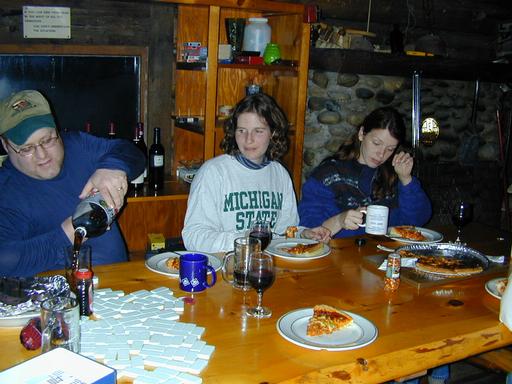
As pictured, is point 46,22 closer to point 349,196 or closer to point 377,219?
point 349,196

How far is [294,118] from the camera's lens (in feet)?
11.4

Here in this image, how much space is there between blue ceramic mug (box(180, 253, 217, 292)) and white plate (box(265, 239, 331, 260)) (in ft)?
1.30

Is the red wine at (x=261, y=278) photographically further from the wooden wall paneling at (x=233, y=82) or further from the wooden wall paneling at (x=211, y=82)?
the wooden wall paneling at (x=233, y=82)

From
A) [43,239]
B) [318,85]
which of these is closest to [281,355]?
[43,239]

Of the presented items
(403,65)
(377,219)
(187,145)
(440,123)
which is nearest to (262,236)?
(377,219)

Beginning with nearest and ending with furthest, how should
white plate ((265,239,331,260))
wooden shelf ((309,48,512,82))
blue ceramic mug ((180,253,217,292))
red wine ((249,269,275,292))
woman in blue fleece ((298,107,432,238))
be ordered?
red wine ((249,269,275,292)), blue ceramic mug ((180,253,217,292)), white plate ((265,239,331,260)), woman in blue fleece ((298,107,432,238)), wooden shelf ((309,48,512,82))

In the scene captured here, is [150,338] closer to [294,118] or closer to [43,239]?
[43,239]

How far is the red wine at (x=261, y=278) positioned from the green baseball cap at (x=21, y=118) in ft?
2.95

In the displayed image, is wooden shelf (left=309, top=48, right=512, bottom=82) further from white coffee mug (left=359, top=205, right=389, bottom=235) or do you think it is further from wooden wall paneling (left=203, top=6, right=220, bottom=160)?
white coffee mug (left=359, top=205, right=389, bottom=235)

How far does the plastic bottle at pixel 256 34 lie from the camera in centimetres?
340

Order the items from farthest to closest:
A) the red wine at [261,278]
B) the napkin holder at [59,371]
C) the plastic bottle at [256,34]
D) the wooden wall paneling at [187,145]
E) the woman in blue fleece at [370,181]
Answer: the wooden wall paneling at [187,145] < the plastic bottle at [256,34] < the woman in blue fleece at [370,181] < the red wine at [261,278] < the napkin holder at [59,371]

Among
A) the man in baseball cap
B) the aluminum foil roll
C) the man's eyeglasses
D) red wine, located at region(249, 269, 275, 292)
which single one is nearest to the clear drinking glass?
the aluminum foil roll

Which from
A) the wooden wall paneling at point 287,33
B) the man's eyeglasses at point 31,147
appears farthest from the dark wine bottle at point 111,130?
the man's eyeglasses at point 31,147

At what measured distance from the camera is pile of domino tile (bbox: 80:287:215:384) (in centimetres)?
127
